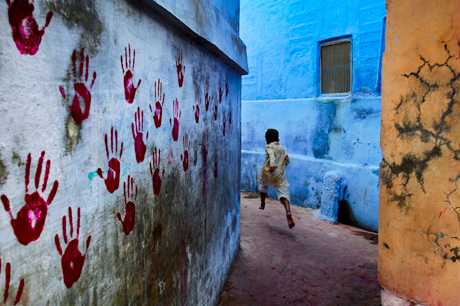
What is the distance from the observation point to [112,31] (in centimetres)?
137

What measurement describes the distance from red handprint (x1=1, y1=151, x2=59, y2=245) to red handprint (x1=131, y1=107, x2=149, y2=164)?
0.59 metres

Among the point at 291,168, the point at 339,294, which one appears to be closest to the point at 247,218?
the point at 291,168

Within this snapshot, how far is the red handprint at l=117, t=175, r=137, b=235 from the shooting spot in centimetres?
153

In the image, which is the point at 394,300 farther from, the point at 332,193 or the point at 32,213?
the point at 332,193

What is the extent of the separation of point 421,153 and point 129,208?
1.71 metres

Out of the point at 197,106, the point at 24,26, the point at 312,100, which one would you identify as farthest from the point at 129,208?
the point at 312,100

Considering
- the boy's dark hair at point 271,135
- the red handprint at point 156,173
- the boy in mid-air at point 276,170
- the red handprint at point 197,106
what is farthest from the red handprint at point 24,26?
the boy's dark hair at point 271,135

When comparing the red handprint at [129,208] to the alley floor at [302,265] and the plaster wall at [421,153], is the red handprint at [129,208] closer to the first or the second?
the plaster wall at [421,153]

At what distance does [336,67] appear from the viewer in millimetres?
7270

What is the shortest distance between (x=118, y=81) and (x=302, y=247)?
4515mm

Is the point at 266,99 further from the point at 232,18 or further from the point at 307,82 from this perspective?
the point at 232,18

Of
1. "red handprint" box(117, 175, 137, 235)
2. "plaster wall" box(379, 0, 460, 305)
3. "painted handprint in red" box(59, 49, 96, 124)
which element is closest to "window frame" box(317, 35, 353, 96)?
"plaster wall" box(379, 0, 460, 305)

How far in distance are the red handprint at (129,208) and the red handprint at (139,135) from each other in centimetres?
14

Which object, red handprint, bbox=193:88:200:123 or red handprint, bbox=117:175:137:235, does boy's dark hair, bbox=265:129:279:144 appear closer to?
red handprint, bbox=193:88:200:123
